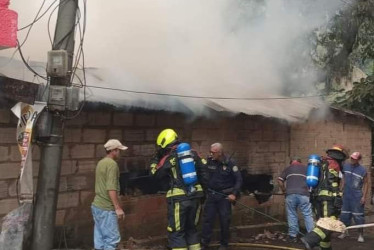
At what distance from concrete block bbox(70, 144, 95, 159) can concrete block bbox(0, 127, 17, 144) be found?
2.85 ft

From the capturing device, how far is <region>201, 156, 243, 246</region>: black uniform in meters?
7.77

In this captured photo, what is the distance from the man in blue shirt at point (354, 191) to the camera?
360 inches

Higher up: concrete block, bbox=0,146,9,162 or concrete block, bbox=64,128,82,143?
concrete block, bbox=64,128,82,143

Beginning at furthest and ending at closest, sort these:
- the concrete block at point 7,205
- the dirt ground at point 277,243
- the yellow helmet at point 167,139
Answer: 1. the dirt ground at point 277,243
2. the concrete block at point 7,205
3. the yellow helmet at point 167,139

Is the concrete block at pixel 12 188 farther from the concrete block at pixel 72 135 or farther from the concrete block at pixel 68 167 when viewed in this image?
the concrete block at pixel 72 135

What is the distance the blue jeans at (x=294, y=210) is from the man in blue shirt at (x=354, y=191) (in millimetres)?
1106

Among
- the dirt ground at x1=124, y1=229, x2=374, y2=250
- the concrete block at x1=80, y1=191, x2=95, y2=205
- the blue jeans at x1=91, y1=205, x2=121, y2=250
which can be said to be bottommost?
the dirt ground at x1=124, y1=229, x2=374, y2=250

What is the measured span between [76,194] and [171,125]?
2034 mm

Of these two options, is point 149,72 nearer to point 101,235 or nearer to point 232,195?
point 232,195

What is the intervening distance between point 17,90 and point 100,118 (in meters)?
2.25

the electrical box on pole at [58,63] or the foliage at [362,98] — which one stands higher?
the foliage at [362,98]

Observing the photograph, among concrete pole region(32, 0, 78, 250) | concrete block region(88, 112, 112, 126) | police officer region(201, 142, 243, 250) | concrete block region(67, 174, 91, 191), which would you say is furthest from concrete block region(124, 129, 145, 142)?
concrete pole region(32, 0, 78, 250)

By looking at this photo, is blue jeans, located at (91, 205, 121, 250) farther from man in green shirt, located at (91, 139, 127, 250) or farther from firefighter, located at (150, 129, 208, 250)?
firefighter, located at (150, 129, 208, 250)

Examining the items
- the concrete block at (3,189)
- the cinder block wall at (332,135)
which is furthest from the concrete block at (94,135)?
the cinder block wall at (332,135)
